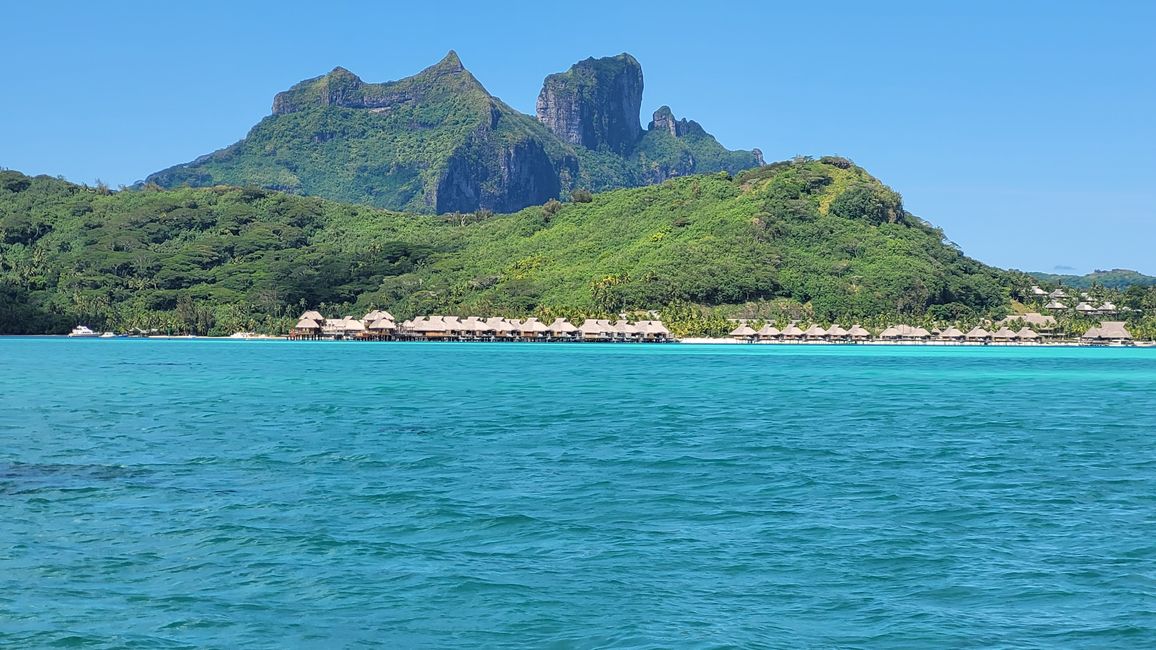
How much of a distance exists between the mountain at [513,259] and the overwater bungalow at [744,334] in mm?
6507

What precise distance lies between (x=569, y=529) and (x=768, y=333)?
107499mm

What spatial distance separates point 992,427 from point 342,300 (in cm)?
11949

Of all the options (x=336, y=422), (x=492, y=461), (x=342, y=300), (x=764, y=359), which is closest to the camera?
(x=492, y=461)

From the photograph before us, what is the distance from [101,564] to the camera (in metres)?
12.5

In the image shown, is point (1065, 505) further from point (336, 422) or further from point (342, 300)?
point (342, 300)

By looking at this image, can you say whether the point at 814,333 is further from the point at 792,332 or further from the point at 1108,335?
the point at 1108,335

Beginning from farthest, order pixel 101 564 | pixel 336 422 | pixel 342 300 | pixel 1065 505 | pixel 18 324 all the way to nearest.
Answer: pixel 342 300, pixel 18 324, pixel 336 422, pixel 1065 505, pixel 101 564

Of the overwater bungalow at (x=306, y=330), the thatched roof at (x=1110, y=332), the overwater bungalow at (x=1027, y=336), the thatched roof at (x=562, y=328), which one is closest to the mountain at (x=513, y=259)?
the overwater bungalow at (x=306, y=330)

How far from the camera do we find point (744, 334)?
12006 centimetres

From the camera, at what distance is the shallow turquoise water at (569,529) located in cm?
1061

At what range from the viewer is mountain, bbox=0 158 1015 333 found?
129250 mm

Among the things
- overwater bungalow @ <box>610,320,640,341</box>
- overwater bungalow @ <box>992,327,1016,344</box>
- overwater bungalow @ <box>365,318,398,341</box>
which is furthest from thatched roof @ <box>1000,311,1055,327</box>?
overwater bungalow @ <box>365,318,398,341</box>

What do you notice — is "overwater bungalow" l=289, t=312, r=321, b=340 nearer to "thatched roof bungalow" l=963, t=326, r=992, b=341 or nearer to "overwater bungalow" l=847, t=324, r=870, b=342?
"overwater bungalow" l=847, t=324, r=870, b=342

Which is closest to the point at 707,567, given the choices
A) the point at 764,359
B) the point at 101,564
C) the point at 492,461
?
the point at 101,564
